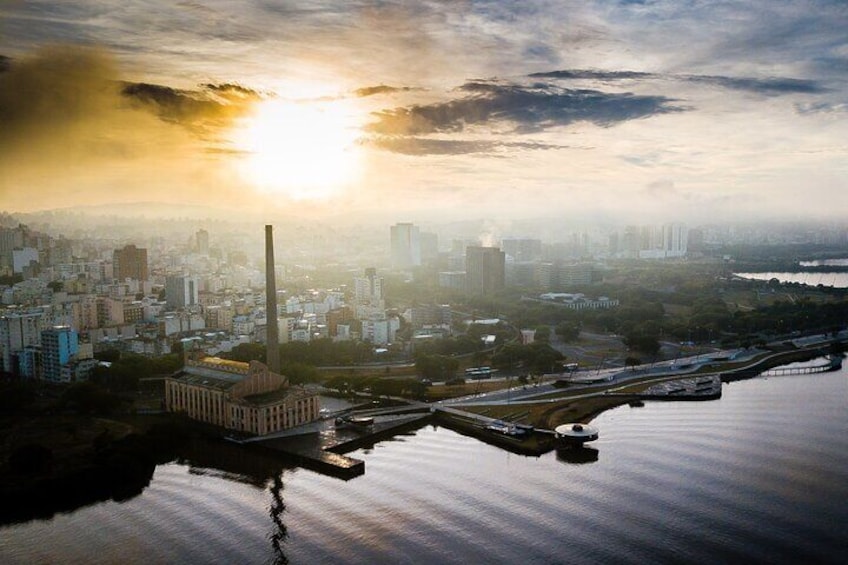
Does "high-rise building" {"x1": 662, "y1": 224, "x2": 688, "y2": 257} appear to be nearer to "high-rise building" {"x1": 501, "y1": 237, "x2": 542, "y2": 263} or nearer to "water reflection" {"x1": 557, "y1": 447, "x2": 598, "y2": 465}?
"high-rise building" {"x1": 501, "y1": 237, "x2": 542, "y2": 263}

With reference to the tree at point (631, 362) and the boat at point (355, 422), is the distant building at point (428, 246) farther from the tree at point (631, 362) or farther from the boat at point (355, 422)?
the boat at point (355, 422)

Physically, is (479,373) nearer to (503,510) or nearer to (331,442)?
(331,442)

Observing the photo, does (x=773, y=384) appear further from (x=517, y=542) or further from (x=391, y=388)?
(x=517, y=542)

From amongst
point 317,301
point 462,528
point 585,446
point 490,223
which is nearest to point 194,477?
point 462,528

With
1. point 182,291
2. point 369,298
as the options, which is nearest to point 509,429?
point 369,298

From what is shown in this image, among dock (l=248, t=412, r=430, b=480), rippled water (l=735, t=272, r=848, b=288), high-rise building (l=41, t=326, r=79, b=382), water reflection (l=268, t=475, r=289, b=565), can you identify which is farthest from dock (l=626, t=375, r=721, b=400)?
rippled water (l=735, t=272, r=848, b=288)
